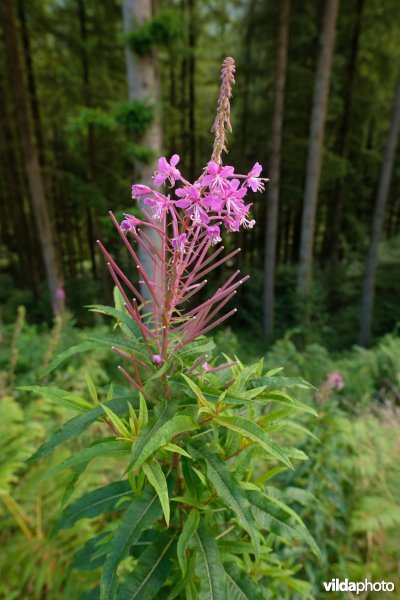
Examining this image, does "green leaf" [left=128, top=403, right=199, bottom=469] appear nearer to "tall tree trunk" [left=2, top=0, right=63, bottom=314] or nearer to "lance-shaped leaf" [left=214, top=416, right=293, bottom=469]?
"lance-shaped leaf" [left=214, top=416, right=293, bottom=469]

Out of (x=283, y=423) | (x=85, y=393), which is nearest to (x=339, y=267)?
(x=85, y=393)

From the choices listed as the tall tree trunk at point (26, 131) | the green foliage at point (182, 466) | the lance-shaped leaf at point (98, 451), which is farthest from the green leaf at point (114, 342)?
the tall tree trunk at point (26, 131)

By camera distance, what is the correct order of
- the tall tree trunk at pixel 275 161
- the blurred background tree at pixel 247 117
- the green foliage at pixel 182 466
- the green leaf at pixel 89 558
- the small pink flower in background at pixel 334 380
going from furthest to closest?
the blurred background tree at pixel 247 117 < the tall tree trunk at pixel 275 161 < the small pink flower in background at pixel 334 380 < the green leaf at pixel 89 558 < the green foliage at pixel 182 466

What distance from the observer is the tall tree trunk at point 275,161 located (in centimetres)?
828

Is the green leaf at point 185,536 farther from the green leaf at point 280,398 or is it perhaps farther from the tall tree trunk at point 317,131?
→ the tall tree trunk at point 317,131

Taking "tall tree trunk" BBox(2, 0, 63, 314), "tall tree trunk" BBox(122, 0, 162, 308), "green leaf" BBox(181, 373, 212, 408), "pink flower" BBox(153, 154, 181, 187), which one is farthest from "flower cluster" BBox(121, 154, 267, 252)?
"tall tree trunk" BBox(2, 0, 63, 314)

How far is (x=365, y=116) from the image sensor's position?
12969 mm

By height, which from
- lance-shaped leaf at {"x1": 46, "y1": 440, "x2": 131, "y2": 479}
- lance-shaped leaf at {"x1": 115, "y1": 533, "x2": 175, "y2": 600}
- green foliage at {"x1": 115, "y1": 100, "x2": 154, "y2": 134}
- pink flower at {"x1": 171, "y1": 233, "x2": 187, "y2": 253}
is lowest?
lance-shaped leaf at {"x1": 115, "y1": 533, "x2": 175, "y2": 600}

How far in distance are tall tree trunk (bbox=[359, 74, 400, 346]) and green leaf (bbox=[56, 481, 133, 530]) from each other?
10255mm

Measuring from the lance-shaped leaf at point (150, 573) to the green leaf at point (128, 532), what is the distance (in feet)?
0.48

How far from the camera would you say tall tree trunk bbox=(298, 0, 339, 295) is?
7645 mm

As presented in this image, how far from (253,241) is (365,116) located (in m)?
7.20

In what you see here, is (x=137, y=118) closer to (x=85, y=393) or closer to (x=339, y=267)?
(x=85, y=393)

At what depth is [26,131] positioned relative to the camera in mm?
8000
